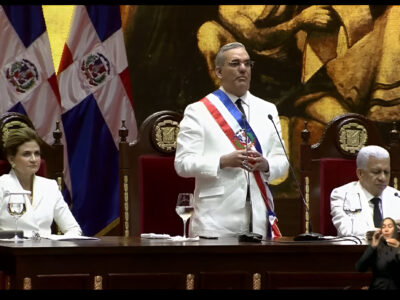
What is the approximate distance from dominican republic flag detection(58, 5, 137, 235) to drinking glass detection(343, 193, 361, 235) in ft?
6.98

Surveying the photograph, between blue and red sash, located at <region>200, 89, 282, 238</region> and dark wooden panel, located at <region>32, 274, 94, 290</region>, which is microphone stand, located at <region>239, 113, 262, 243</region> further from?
dark wooden panel, located at <region>32, 274, 94, 290</region>

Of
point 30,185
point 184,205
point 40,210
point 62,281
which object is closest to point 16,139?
point 30,185

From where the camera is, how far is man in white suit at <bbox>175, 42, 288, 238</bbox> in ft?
15.1

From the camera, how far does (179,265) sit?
3785mm

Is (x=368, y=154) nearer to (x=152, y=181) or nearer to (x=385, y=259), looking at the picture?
(x=152, y=181)

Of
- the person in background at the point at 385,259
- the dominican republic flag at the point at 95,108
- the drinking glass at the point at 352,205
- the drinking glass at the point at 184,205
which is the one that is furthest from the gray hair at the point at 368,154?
the person in background at the point at 385,259

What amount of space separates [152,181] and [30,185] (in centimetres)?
66

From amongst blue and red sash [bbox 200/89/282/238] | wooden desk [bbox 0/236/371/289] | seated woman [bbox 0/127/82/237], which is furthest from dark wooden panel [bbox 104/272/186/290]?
seated woman [bbox 0/127/82/237]

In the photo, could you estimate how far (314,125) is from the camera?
6.82 metres

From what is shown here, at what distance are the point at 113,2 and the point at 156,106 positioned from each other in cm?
75

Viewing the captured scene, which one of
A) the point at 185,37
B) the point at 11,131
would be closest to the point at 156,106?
the point at 185,37

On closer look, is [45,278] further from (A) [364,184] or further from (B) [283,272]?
(A) [364,184]

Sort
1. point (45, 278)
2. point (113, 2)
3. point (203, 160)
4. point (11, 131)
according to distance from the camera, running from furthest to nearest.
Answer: point (113, 2), point (11, 131), point (203, 160), point (45, 278)

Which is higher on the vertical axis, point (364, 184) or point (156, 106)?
point (156, 106)
